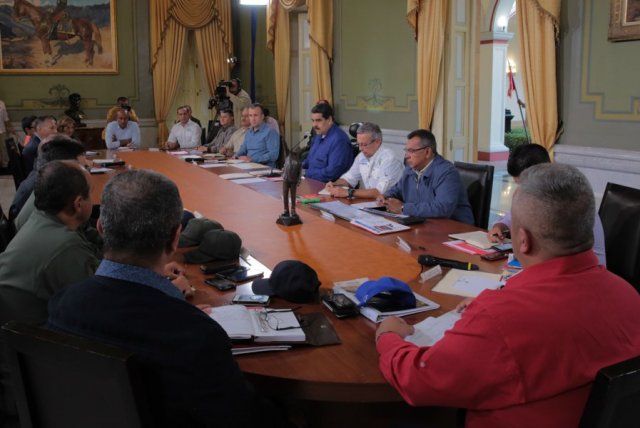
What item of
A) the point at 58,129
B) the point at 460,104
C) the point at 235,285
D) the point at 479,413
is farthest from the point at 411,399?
the point at 58,129

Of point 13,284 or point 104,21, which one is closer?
point 13,284

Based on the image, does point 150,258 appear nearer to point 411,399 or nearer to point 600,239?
point 411,399

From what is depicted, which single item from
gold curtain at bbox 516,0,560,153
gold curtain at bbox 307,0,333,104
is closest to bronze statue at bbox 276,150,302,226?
gold curtain at bbox 516,0,560,153

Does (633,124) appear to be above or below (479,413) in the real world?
above

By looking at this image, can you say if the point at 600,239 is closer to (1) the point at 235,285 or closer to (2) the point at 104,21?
(1) the point at 235,285

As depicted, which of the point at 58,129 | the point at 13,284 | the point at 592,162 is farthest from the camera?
the point at 58,129

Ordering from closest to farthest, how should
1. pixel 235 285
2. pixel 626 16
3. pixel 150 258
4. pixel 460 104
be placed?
pixel 150 258 < pixel 235 285 < pixel 626 16 < pixel 460 104

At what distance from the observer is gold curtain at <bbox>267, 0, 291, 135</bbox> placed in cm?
833

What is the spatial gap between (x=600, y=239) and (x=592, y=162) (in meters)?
2.20

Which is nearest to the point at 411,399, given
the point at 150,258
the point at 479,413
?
the point at 479,413

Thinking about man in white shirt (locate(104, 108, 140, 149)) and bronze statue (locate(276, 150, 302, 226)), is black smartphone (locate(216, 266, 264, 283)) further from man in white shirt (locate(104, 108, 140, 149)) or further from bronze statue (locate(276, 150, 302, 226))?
man in white shirt (locate(104, 108, 140, 149))

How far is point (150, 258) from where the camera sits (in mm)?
1370

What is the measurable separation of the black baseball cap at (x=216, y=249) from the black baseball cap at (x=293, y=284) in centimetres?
43

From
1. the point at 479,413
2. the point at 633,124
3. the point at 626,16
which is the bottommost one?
the point at 479,413
